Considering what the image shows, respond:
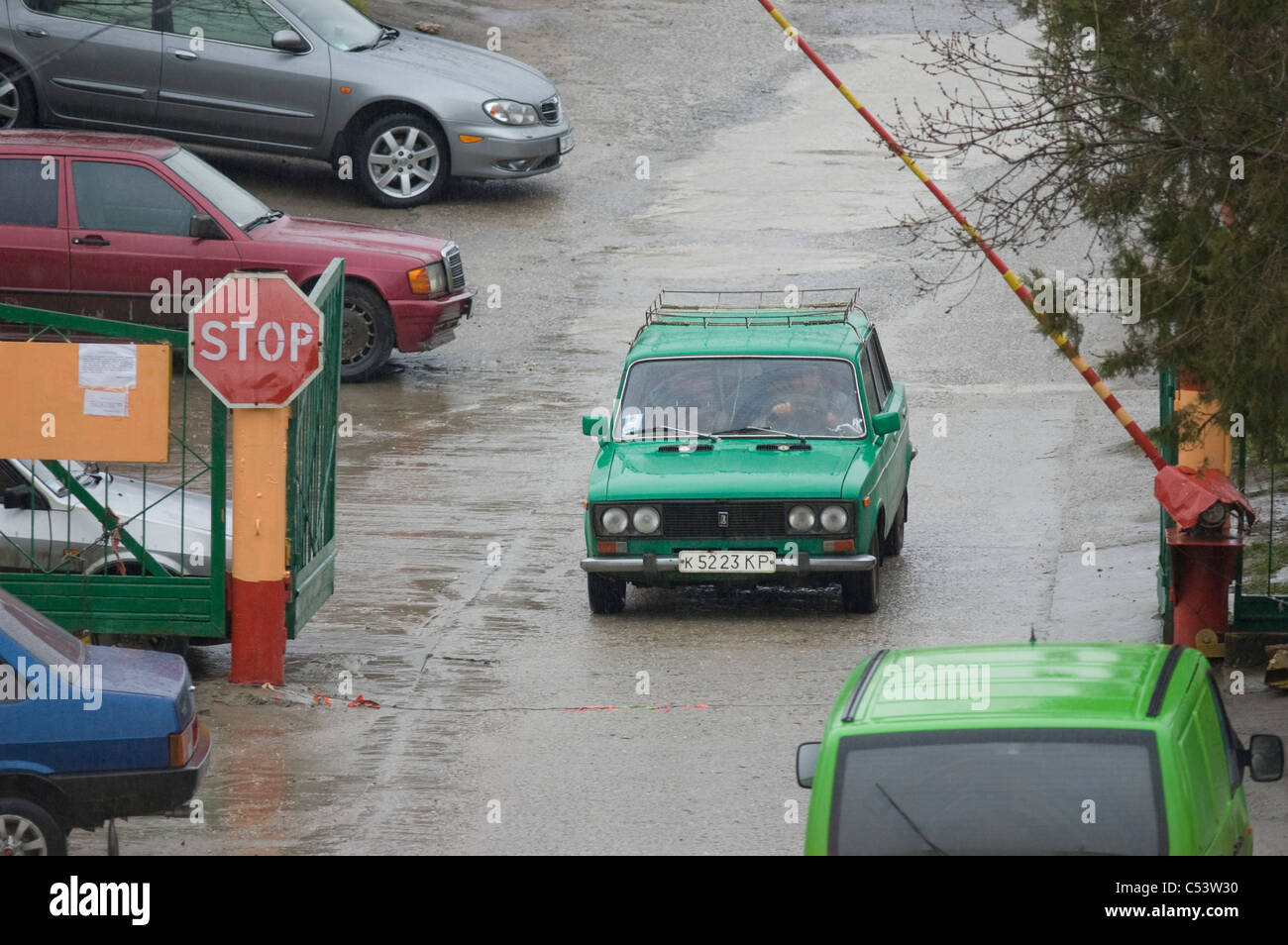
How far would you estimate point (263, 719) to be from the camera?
10.1 meters

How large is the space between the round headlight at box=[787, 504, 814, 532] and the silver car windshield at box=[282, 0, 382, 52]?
972cm

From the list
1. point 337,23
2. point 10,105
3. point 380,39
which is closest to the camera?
point 10,105

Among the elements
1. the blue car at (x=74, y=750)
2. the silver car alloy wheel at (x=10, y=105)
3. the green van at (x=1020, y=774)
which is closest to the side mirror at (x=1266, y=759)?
the green van at (x=1020, y=774)

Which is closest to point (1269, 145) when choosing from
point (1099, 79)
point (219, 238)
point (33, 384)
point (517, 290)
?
point (1099, 79)

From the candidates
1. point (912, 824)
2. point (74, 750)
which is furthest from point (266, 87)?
point (912, 824)

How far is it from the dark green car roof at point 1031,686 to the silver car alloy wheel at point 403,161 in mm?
14175

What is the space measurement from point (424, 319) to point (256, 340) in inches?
253

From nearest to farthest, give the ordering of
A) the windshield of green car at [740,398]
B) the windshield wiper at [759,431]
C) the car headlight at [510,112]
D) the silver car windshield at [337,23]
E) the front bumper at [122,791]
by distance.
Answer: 1. the front bumper at [122,791]
2. the windshield wiper at [759,431]
3. the windshield of green car at [740,398]
4. the silver car windshield at [337,23]
5. the car headlight at [510,112]

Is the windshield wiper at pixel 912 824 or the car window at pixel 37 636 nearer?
the windshield wiper at pixel 912 824

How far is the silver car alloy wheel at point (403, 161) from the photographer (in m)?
19.8

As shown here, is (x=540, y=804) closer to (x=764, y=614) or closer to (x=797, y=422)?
(x=764, y=614)

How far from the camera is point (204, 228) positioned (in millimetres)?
15820

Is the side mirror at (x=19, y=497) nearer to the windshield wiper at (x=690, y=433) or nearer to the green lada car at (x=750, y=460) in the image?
the green lada car at (x=750, y=460)

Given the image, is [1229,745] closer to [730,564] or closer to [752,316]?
[730,564]
